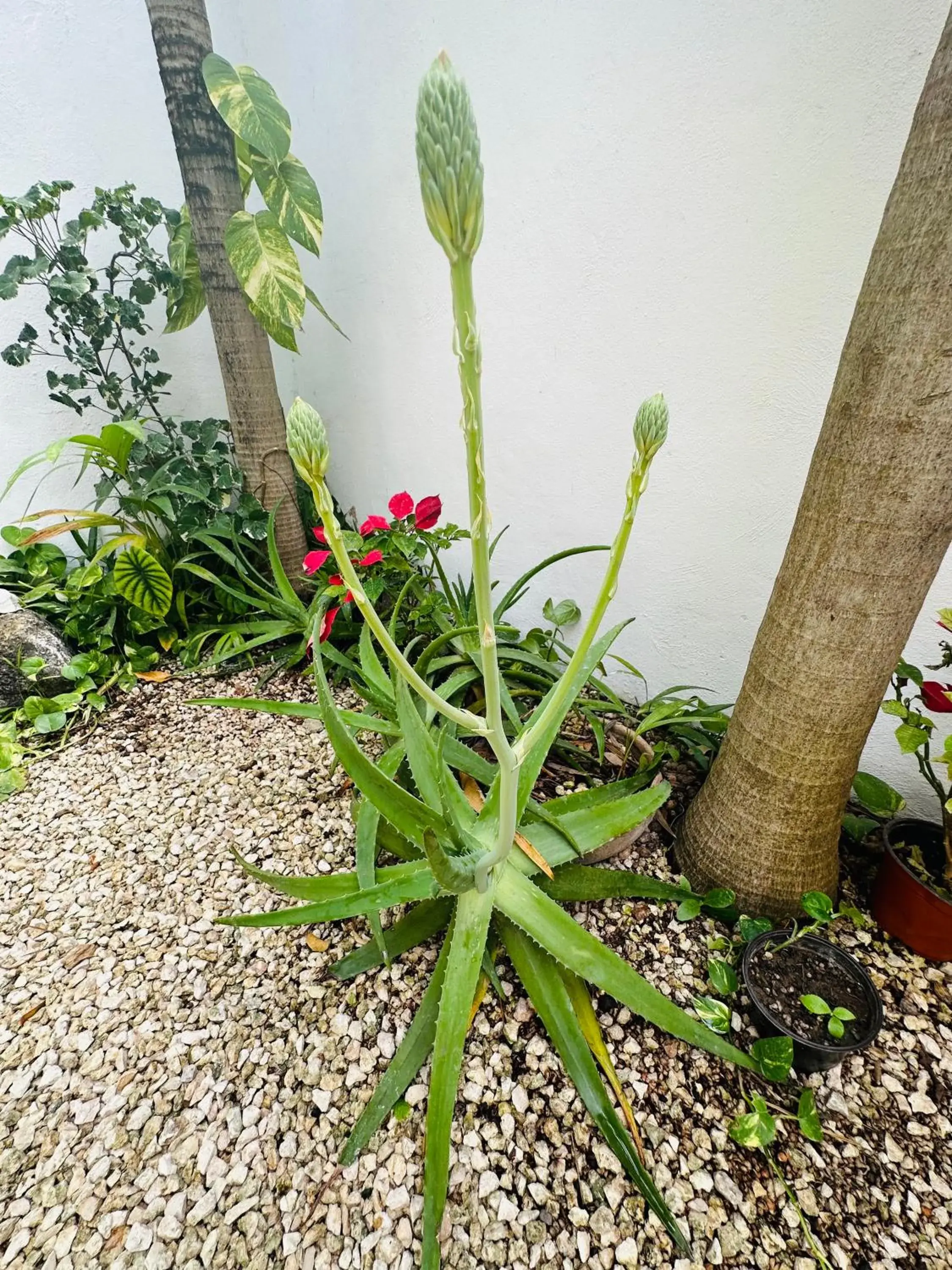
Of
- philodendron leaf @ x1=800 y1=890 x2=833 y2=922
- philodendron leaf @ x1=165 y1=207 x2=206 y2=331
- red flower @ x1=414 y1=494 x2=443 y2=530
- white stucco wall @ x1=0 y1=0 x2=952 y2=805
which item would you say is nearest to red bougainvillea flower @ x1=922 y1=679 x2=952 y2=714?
white stucco wall @ x1=0 y1=0 x2=952 y2=805

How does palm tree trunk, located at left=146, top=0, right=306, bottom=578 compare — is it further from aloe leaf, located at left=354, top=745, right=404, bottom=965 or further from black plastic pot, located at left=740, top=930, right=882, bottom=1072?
black plastic pot, located at left=740, top=930, right=882, bottom=1072

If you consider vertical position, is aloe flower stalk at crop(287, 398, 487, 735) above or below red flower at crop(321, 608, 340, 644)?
above

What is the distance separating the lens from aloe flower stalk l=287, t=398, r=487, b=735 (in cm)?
41

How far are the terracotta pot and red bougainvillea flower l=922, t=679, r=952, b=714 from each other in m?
0.27

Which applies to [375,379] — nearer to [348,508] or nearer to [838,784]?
[348,508]

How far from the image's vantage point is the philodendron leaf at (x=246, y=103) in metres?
1.17

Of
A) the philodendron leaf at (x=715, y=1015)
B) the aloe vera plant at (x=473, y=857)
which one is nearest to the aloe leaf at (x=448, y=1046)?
the aloe vera plant at (x=473, y=857)

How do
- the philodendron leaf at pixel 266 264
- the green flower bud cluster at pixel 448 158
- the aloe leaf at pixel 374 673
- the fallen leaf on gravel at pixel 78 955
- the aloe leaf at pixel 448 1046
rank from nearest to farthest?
the green flower bud cluster at pixel 448 158
the aloe leaf at pixel 448 1046
the fallen leaf on gravel at pixel 78 955
the aloe leaf at pixel 374 673
the philodendron leaf at pixel 266 264

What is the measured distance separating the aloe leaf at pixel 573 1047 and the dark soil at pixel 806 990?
0.27 m

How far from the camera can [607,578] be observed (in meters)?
0.46

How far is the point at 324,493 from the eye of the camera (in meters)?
0.44

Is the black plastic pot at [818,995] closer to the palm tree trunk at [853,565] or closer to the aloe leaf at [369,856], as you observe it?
the palm tree trunk at [853,565]

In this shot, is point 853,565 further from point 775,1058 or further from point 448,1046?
point 448,1046

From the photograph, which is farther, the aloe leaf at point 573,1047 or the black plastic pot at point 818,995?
the black plastic pot at point 818,995
